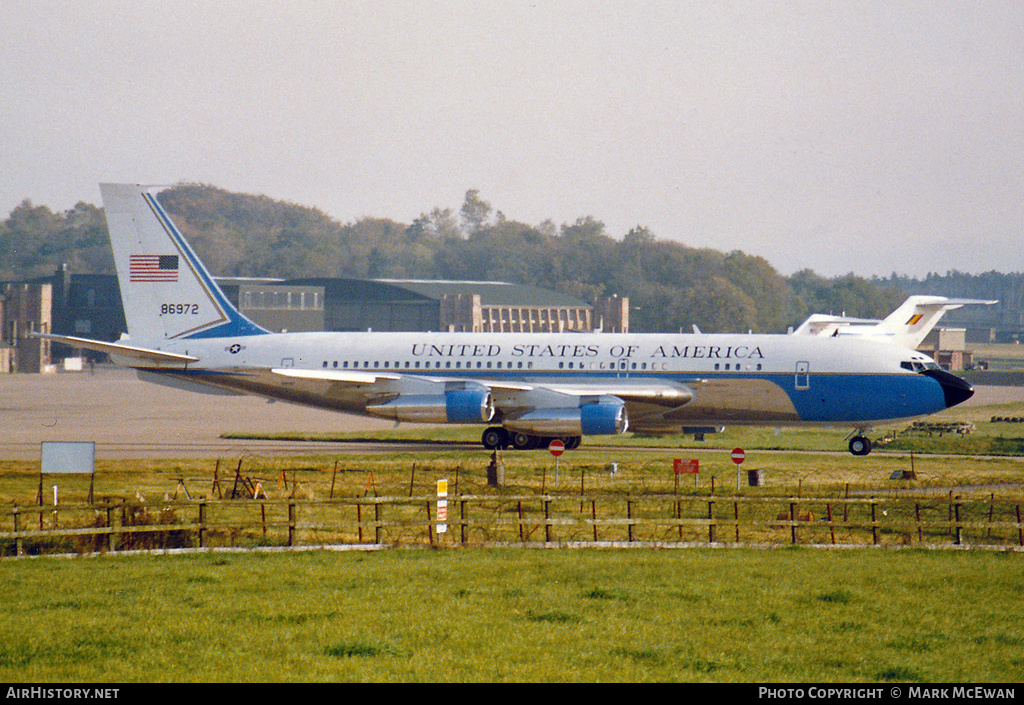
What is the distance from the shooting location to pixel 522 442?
47.4 meters

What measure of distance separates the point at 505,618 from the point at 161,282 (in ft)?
122

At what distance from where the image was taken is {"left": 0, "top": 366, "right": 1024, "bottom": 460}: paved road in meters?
46.6

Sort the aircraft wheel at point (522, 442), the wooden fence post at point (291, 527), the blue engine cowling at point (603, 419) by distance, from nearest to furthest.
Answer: the wooden fence post at point (291, 527), the blue engine cowling at point (603, 419), the aircraft wheel at point (522, 442)

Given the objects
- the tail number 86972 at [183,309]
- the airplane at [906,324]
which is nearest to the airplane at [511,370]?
the tail number 86972 at [183,309]

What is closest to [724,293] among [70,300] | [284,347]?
[70,300]

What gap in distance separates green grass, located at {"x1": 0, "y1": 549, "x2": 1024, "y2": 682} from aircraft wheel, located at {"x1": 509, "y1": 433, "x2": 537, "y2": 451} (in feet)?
78.6

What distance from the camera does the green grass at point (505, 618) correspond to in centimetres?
1431

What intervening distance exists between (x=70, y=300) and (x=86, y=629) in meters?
113

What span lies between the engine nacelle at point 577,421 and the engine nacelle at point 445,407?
1613 mm

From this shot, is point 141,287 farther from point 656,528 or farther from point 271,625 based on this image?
point 271,625

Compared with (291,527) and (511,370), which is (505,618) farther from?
(511,370)

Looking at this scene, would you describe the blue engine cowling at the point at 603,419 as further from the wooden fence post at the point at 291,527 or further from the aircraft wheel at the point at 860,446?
the wooden fence post at the point at 291,527

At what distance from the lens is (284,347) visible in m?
49.8

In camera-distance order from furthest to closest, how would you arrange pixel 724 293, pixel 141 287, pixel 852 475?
1. pixel 724 293
2. pixel 141 287
3. pixel 852 475
